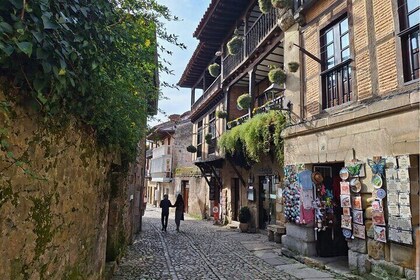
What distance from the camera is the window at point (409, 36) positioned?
4934 mm

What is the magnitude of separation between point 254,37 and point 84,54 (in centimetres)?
937

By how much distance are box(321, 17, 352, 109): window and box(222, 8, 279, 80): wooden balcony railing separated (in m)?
2.53

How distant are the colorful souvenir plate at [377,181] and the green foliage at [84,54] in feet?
13.0

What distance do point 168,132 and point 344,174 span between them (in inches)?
866

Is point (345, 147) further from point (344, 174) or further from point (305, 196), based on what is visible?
point (305, 196)

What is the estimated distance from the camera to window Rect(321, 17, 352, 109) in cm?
650

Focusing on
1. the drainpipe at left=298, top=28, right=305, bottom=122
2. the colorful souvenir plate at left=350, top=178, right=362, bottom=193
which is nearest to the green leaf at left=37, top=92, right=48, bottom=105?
the colorful souvenir plate at left=350, top=178, right=362, bottom=193

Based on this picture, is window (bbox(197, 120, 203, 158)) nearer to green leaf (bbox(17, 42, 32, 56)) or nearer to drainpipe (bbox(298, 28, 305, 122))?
drainpipe (bbox(298, 28, 305, 122))

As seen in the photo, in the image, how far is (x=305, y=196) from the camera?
706 centimetres

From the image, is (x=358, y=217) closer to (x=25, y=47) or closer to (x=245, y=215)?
(x=25, y=47)

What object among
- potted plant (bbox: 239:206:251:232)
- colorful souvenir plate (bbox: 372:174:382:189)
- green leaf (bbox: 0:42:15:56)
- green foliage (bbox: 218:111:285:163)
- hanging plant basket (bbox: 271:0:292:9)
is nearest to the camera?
green leaf (bbox: 0:42:15:56)

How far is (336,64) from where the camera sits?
6730 millimetres

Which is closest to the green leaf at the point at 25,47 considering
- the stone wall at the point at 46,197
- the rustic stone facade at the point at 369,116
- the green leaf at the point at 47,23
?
the green leaf at the point at 47,23

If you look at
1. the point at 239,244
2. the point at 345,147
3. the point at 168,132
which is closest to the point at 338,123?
the point at 345,147
